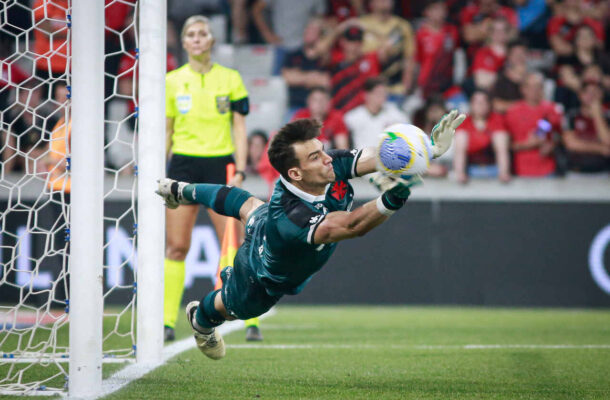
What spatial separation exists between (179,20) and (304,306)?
221 inches

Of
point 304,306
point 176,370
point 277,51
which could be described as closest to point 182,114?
point 176,370

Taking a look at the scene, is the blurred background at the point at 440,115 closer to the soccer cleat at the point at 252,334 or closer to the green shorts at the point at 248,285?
the soccer cleat at the point at 252,334

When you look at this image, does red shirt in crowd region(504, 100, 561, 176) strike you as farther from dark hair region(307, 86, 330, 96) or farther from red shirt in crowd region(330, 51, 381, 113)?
dark hair region(307, 86, 330, 96)

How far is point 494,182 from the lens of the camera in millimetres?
10359

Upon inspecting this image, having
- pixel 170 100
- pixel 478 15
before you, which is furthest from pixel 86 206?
pixel 478 15

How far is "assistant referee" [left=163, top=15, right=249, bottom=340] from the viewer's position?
6.28 meters

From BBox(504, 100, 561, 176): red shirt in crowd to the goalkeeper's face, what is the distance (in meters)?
7.17

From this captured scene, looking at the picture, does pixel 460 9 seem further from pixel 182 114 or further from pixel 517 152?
pixel 182 114

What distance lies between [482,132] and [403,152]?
7396mm

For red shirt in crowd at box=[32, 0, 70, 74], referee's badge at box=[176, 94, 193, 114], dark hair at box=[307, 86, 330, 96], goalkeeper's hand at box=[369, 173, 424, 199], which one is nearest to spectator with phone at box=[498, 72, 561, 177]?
dark hair at box=[307, 86, 330, 96]

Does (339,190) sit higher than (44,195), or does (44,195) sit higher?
(339,190)

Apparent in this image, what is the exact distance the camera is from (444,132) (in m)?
3.87

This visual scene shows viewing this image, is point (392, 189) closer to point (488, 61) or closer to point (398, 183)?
point (398, 183)

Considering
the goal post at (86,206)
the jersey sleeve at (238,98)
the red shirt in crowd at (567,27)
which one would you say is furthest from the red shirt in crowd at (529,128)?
the goal post at (86,206)
